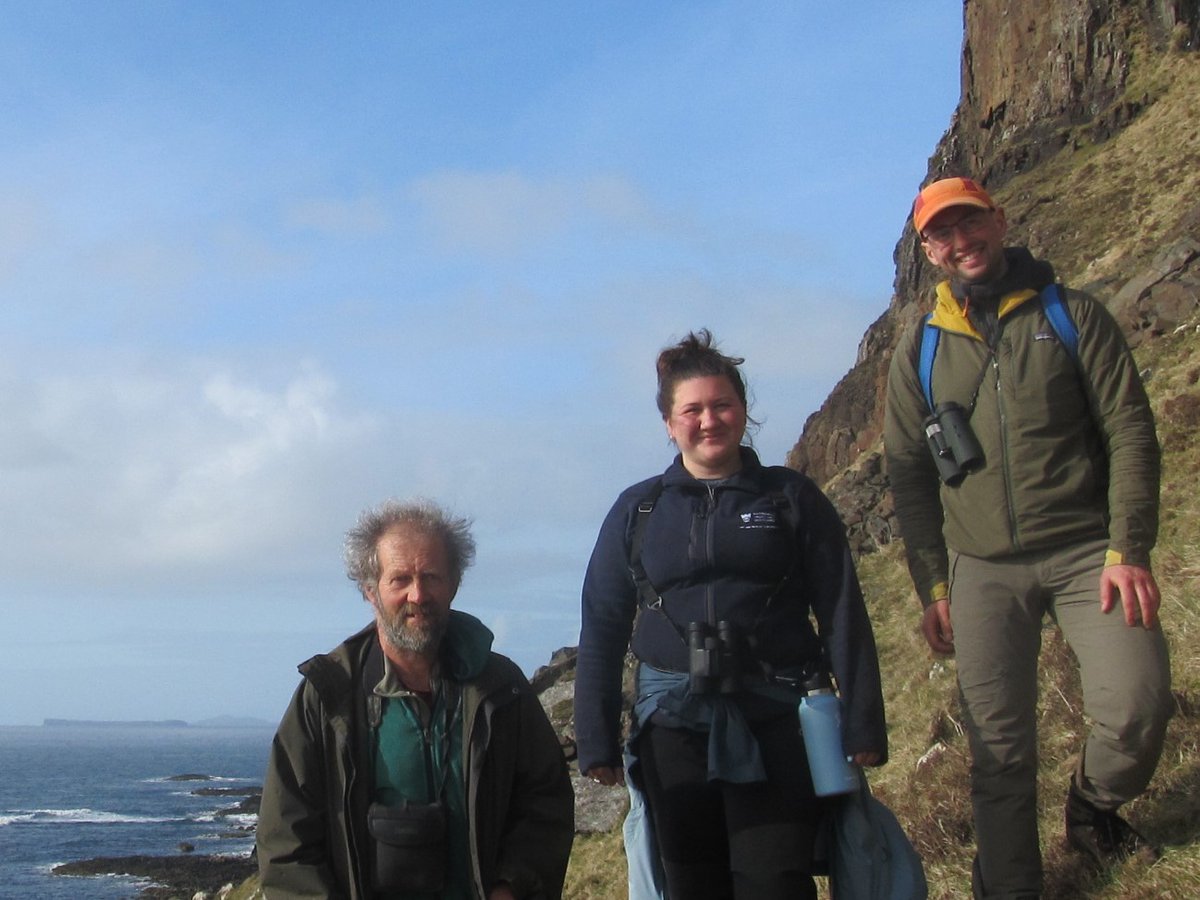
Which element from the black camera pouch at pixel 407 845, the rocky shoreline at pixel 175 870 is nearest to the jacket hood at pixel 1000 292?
the black camera pouch at pixel 407 845

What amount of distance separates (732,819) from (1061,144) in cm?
4617

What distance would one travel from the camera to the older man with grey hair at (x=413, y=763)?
3.84 metres

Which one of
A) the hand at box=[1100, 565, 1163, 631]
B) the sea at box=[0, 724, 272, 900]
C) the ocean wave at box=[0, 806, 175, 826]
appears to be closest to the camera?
the hand at box=[1100, 565, 1163, 631]

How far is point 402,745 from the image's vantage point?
3938 mm

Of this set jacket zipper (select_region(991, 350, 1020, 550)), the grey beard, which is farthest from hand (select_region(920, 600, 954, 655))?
the grey beard

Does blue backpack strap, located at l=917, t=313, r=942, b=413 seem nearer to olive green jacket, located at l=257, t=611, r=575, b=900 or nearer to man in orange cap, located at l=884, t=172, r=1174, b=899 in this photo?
man in orange cap, located at l=884, t=172, r=1174, b=899

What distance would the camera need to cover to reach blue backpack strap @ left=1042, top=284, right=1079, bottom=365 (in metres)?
4.38

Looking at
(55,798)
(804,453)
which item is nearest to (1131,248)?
(804,453)

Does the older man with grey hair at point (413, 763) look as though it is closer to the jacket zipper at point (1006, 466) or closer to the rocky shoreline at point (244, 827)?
the jacket zipper at point (1006, 466)

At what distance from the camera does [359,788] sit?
387 cm

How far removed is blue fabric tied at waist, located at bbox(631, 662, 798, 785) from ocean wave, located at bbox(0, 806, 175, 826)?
79012 mm

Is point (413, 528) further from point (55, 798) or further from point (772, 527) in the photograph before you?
point (55, 798)

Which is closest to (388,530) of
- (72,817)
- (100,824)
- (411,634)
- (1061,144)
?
(411,634)

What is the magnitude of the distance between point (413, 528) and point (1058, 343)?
238cm
